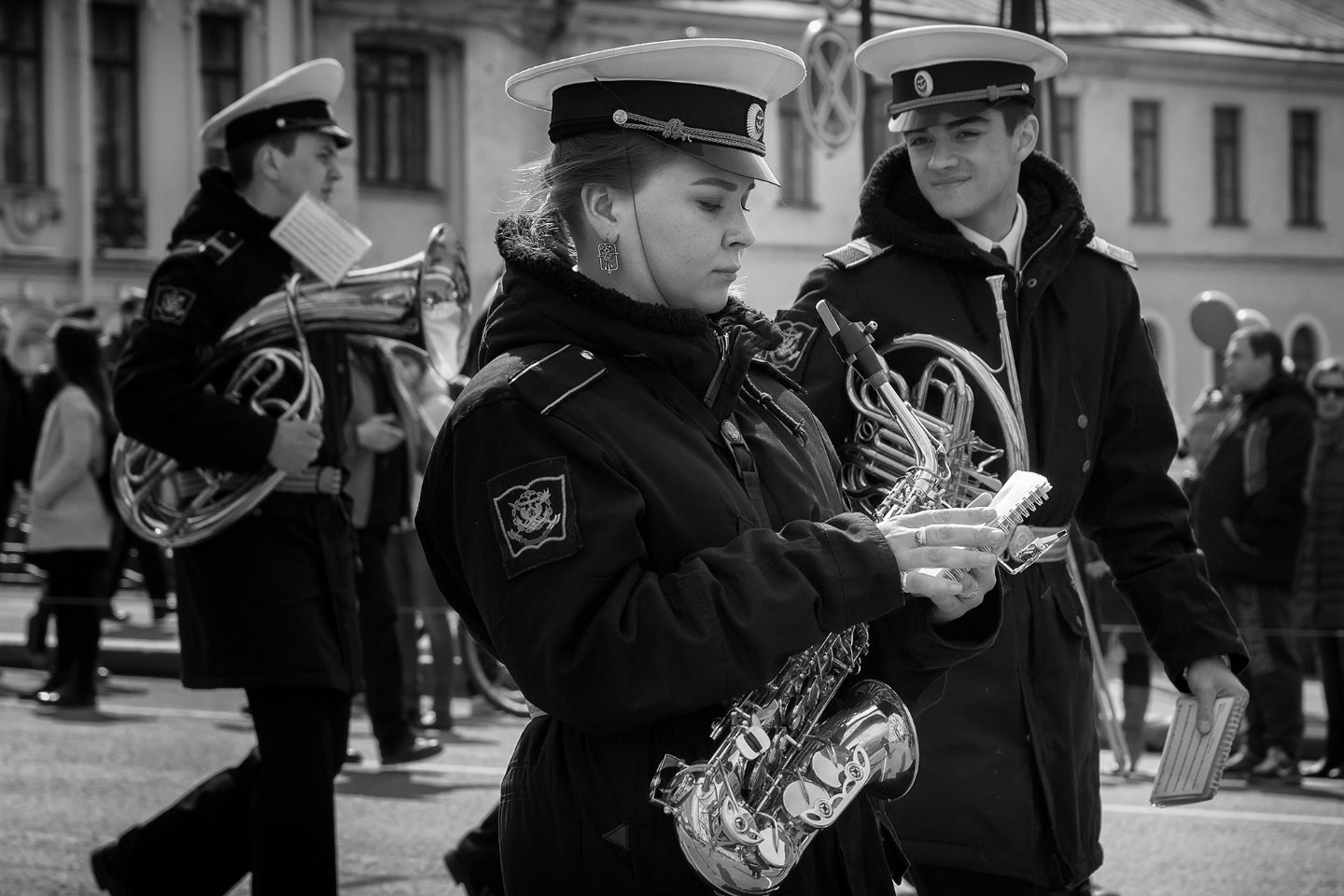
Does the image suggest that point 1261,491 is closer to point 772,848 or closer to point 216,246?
point 216,246

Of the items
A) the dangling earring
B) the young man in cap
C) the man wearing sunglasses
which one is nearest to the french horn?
the young man in cap

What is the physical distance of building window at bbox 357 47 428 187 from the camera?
1123 inches

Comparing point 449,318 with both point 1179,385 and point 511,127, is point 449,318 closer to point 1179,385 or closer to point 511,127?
point 511,127

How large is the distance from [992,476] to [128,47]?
25280 mm

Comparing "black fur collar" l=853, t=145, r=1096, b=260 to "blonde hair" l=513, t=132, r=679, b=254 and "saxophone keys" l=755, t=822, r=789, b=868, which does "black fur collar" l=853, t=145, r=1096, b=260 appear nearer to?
"blonde hair" l=513, t=132, r=679, b=254

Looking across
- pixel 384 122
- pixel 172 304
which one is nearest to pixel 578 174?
pixel 172 304

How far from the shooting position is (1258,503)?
9.21 metres

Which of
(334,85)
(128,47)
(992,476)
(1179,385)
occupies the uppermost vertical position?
(128,47)

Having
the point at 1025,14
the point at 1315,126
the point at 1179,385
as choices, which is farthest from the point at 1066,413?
the point at 1315,126

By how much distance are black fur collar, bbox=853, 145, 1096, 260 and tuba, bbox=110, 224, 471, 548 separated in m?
1.81

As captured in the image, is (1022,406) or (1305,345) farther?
(1305,345)

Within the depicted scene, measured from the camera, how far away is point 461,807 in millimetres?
7801

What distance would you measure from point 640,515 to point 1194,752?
1.74m

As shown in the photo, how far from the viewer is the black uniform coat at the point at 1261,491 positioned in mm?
9219
